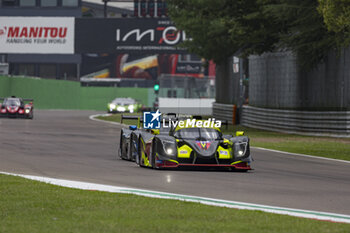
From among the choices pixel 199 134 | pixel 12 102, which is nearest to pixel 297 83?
pixel 12 102

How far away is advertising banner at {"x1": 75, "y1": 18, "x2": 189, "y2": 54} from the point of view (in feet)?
284

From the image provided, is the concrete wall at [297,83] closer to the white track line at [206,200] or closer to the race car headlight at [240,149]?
the race car headlight at [240,149]

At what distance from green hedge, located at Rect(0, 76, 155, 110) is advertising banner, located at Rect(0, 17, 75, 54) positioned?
5.58 meters

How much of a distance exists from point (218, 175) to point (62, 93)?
220 ft

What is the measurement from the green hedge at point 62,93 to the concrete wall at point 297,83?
35.6 meters

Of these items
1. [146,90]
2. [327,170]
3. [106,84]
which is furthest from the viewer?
[106,84]

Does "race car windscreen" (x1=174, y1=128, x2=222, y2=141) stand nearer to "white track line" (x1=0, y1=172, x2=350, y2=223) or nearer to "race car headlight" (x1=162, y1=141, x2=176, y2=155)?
"race car headlight" (x1=162, y1=141, x2=176, y2=155)

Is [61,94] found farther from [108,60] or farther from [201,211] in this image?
[201,211]

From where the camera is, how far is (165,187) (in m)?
14.3

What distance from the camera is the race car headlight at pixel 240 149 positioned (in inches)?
695

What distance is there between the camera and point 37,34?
89312mm

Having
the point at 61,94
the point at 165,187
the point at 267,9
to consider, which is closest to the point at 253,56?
the point at 267,9

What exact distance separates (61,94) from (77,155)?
61509 millimetres

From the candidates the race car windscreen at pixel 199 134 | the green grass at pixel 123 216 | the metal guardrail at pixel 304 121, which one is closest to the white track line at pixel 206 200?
the green grass at pixel 123 216
